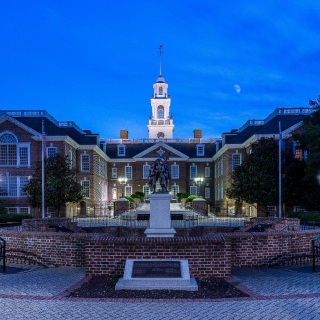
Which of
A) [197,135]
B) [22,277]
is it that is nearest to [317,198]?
[22,277]

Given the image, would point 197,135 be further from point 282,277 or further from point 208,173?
point 282,277

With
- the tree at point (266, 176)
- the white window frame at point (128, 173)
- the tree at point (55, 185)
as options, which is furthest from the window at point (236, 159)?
the white window frame at point (128, 173)

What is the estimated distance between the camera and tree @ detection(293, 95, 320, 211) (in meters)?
24.4

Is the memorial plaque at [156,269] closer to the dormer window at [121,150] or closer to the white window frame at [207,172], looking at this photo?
the white window frame at [207,172]

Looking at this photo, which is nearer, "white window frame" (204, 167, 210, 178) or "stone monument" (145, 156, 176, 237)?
"stone monument" (145, 156, 176, 237)

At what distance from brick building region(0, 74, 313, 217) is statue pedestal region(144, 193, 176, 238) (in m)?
19.3

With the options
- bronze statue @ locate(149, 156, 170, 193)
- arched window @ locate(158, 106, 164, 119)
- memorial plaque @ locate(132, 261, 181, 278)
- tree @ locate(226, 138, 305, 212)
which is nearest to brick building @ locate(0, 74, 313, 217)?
tree @ locate(226, 138, 305, 212)

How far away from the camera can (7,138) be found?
35375 millimetres

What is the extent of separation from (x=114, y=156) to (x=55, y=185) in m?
25.9

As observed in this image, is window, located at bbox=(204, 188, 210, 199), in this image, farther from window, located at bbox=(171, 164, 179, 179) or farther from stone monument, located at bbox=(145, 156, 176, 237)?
stone monument, located at bbox=(145, 156, 176, 237)

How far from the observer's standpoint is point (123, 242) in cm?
892

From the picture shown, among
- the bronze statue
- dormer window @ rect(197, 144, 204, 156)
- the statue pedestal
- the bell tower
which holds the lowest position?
the statue pedestal

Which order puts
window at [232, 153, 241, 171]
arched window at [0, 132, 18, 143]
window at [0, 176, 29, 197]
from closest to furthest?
window at [0, 176, 29, 197]
arched window at [0, 132, 18, 143]
window at [232, 153, 241, 171]

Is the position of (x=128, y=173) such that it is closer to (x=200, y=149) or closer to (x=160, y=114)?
(x=200, y=149)
